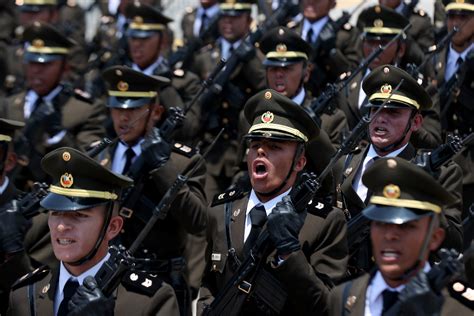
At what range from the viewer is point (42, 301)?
6.80 metres

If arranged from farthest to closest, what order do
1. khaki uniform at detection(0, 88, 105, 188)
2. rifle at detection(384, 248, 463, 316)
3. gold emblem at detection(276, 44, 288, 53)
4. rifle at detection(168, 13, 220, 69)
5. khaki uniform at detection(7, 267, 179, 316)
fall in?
rifle at detection(168, 13, 220, 69) → khaki uniform at detection(0, 88, 105, 188) → gold emblem at detection(276, 44, 288, 53) → khaki uniform at detection(7, 267, 179, 316) → rifle at detection(384, 248, 463, 316)

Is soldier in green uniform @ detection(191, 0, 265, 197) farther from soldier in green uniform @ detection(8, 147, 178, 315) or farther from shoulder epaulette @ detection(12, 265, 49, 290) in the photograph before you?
soldier in green uniform @ detection(8, 147, 178, 315)

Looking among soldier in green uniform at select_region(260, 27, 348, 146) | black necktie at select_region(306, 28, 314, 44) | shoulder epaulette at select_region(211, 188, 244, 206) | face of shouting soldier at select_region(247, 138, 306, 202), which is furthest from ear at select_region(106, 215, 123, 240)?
black necktie at select_region(306, 28, 314, 44)

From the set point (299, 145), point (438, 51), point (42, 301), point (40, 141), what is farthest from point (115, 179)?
point (438, 51)

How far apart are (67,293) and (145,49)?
20.4 ft

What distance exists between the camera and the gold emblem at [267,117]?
7518 mm

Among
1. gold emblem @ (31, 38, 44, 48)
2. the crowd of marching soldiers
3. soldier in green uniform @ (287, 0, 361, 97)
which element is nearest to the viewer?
the crowd of marching soldiers

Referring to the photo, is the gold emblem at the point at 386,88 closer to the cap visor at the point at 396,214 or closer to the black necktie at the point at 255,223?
the black necktie at the point at 255,223

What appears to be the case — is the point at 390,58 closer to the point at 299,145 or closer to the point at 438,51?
the point at 438,51

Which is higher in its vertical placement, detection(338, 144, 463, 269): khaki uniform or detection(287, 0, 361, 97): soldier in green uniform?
detection(338, 144, 463, 269): khaki uniform

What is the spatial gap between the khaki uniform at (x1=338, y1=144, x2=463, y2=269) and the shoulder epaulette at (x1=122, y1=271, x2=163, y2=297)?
1561 mm

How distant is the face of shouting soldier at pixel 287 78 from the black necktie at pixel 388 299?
4.49m

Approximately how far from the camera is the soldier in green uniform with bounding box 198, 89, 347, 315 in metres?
6.79

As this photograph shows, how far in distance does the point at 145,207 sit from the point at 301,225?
2.21 metres
